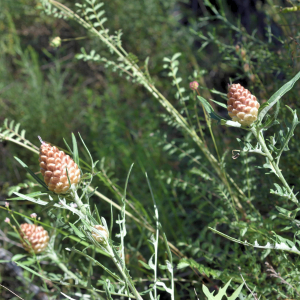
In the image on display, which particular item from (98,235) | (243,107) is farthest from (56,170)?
(243,107)

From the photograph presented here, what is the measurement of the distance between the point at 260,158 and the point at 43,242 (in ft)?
2.86

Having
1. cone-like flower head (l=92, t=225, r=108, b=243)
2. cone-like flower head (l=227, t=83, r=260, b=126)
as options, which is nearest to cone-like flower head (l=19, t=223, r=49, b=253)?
cone-like flower head (l=92, t=225, r=108, b=243)

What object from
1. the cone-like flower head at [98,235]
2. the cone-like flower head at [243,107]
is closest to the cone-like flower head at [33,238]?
the cone-like flower head at [98,235]

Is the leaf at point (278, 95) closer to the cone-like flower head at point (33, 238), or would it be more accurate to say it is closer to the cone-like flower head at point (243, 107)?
the cone-like flower head at point (243, 107)

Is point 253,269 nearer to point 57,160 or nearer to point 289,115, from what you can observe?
point 289,115

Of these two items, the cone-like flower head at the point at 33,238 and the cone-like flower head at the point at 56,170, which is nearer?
the cone-like flower head at the point at 56,170

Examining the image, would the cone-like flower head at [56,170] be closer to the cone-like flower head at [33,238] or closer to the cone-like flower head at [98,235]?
the cone-like flower head at [98,235]

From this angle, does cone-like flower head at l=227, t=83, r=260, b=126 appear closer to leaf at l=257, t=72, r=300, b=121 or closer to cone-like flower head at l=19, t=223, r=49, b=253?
leaf at l=257, t=72, r=300, b=121

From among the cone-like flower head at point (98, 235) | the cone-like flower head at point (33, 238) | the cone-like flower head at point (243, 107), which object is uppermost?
the cone-like flower head at point (243, 107)

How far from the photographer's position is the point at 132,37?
2109 millimetres

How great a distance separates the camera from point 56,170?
56 centimetres

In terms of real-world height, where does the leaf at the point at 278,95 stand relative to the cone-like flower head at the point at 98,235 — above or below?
above

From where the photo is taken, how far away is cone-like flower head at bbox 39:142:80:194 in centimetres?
56

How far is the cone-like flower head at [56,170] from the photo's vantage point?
1.83 feet
